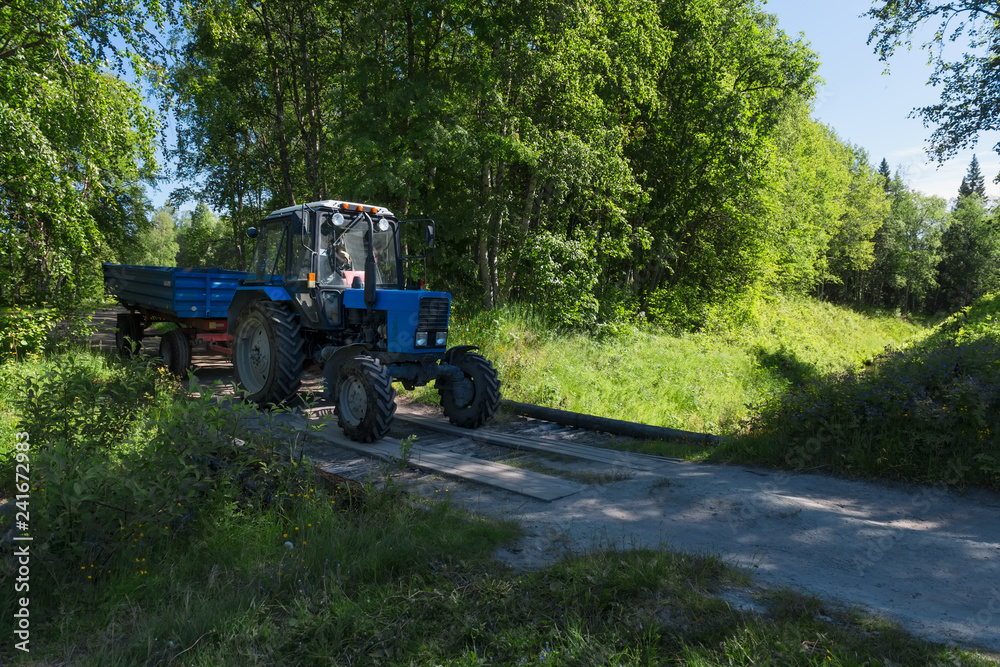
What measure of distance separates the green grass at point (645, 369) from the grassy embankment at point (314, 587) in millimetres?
4935

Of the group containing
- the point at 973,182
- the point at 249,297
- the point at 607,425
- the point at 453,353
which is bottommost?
the point at 607,425

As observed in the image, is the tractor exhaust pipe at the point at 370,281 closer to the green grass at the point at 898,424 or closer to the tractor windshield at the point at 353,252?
the tractor windshield at the point at 353,252

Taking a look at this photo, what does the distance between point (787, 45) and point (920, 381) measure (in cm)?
1850

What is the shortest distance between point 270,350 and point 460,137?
20.9ft

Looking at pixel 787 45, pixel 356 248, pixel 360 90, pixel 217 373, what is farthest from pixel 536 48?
pixel 787 45

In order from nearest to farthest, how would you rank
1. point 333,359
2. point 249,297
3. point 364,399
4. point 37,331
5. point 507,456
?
point 507,456
point 364,399
point 333,359
point 249,297
point 37,331

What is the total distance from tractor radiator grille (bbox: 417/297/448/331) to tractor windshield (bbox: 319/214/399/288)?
900mm

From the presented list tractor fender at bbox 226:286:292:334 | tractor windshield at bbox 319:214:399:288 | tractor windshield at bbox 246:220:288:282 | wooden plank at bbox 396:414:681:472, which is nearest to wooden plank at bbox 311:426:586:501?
wooden plank at bbox 396:414:681:472

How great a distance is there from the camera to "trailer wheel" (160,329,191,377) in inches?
408

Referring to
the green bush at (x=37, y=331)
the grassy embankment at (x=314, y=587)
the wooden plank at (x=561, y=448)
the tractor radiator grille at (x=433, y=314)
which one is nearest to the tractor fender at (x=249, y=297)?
the tractor radiator grille at (x=433, y=314)

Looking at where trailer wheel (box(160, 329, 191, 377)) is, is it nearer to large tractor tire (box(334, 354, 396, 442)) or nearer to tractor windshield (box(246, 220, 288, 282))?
tractor windshield (box(246, 220, 288, 282))

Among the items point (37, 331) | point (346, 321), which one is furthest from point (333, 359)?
point (37, 331)

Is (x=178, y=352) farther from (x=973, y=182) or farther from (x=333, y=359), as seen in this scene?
(x=973, y=182)

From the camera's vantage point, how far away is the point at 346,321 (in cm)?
787
